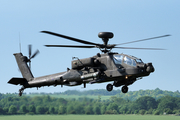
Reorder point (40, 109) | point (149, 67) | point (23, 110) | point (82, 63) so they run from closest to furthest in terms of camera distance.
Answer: point (149, 67) < point (82, 63) < point (40, 109) < point (23, 110)

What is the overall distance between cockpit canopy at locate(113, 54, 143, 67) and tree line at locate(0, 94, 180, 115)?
35.3 feet

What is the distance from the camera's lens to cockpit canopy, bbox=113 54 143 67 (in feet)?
80.6

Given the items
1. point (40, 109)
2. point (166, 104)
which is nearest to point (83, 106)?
point (40, 109)

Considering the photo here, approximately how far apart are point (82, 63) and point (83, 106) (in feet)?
58.8

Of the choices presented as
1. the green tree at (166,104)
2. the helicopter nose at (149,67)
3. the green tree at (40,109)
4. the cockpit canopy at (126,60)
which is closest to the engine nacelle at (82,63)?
the cockpit canopy at (126,60)

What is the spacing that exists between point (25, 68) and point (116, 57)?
444 inches

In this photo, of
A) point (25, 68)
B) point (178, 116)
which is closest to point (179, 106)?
point (178, 116)

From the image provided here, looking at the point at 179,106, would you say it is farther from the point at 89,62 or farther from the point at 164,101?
the point at 89,62

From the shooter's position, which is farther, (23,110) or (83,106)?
(23,110)

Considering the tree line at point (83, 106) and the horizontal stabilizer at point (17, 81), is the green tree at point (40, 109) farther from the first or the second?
the horizontal stabilizer at point (17, 81)

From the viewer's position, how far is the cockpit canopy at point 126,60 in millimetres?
24578

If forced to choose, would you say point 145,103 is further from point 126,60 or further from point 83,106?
point 126,60

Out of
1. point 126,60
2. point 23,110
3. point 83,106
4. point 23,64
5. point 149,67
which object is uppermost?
point 23,64

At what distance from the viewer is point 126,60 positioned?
2495 centimetres
